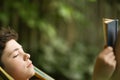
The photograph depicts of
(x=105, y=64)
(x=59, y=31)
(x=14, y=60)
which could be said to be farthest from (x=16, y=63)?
(x=59, y=31)

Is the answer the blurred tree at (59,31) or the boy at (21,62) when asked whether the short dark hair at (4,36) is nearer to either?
the boy at (21,62)

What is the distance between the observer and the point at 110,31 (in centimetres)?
98

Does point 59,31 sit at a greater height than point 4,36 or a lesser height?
lesser

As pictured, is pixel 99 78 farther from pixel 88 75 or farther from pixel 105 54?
pixel 88 75

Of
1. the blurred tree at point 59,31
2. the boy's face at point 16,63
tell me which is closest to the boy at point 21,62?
the boy's face at point 16,63

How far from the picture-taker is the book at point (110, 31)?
3.18 ft

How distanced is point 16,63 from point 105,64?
19 cm

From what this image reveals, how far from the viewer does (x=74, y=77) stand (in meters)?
2.80

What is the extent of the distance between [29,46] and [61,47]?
199 mm

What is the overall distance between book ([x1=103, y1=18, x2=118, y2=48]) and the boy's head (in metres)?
0.18

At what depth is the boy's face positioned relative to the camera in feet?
3.25

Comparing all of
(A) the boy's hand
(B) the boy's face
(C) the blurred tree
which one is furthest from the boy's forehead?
(C) the blurred tree

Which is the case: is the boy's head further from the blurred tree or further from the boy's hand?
the blurred tree

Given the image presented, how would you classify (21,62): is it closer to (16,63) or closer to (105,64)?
(16,63)
